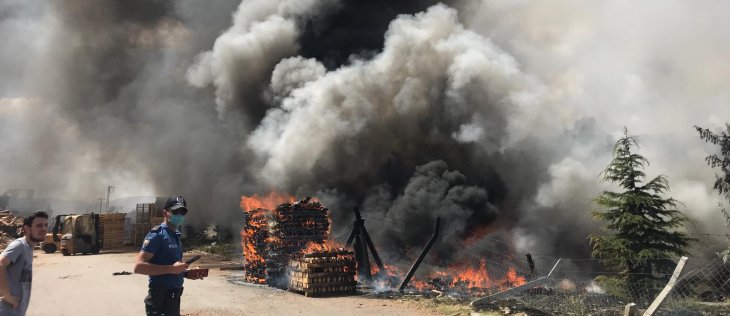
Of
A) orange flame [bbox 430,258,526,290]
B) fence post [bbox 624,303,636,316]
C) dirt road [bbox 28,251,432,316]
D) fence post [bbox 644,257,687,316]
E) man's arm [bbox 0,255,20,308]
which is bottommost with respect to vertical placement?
dirt road [bbox 28,251,432,316]

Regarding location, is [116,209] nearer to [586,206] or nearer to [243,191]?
[243,191]

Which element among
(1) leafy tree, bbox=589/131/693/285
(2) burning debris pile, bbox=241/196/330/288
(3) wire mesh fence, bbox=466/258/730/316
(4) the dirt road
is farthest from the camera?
(2) burning debris pile, bbox=241/196/330/288

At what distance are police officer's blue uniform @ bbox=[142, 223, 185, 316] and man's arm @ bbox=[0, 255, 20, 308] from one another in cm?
112

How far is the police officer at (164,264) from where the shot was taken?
14.4 ft

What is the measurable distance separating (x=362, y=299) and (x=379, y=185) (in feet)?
47.4

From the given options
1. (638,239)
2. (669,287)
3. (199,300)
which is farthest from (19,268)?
(638,239)

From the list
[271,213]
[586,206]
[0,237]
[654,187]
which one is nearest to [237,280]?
[271,213]

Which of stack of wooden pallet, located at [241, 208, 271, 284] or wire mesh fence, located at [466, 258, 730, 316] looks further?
stack of wooden pallet, located at [241, 208, 271, 284]

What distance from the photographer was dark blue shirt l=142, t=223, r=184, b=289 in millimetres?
4488

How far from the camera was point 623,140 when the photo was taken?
11789 mm

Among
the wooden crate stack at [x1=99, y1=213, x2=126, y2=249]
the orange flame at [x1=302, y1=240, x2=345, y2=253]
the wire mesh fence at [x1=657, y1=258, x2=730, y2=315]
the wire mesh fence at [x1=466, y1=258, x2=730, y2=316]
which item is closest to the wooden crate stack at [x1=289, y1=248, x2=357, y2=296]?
the orange flame at [x1=302, y1=240, x2=345, y2=253]

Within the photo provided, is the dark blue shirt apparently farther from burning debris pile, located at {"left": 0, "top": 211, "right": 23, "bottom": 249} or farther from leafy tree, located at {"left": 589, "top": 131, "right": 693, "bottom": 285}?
burning debris pile, located at {"left": 0, "top": 211, "right": 23, "bottom": 249}

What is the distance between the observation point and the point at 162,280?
4555 millimetres

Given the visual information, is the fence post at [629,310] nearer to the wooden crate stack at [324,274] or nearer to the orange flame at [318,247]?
the wooden crate stack at [324,274]
